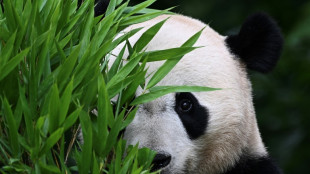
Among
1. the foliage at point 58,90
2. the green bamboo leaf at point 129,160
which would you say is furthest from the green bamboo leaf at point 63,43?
the green bamboo leaf at point 129,160

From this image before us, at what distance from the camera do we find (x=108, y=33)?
114 inches

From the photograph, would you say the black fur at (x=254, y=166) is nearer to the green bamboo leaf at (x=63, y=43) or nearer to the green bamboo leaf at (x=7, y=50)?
the green bamboo leaf at (x=63, y=43)

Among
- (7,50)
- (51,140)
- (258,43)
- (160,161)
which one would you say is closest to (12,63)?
(7,50)

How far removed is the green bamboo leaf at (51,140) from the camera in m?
2.53

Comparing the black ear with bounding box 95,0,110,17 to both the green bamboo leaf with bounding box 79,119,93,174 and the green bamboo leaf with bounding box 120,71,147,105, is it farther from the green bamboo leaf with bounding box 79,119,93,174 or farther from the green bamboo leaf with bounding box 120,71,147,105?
the green bamboo leaf with bounding box 79,119,93,174

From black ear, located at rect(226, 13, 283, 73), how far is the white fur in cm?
11

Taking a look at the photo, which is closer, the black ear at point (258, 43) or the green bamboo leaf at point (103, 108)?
the green bamboo leaf at point (103, 108)

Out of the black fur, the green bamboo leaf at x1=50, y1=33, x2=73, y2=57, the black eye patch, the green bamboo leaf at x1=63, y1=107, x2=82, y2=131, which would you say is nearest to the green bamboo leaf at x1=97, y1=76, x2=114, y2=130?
the green bamboo leaf at x1=63, y1=107, x2=82, y2=131

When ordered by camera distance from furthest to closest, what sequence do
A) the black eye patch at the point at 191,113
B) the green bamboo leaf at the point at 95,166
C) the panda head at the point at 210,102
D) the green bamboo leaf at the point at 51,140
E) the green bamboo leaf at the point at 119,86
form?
the black eye patch at the point at 191,113
the panda head at the point at 210,102
the green bamboo leaf at the point at 119,86
the green bamboo leaf at the point at 95,166
the green bamboo leaf at the point at 51,140

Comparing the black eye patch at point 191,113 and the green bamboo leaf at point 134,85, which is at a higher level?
the green bamboo leaf at point 134,85

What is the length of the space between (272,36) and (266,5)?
14.1ft

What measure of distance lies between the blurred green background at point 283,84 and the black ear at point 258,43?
3061 millimetres

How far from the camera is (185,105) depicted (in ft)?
12.1

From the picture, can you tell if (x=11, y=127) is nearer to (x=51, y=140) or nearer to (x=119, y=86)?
(x=51, y=140)
